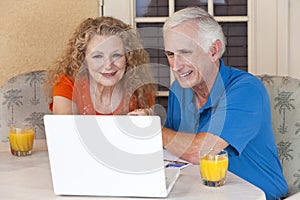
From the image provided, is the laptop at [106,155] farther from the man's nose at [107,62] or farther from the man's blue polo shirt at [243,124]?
the man's nose at [107,62]

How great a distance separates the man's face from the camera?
223 cm

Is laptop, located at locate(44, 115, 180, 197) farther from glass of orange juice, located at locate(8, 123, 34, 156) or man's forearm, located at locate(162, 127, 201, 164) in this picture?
glass of orange juice, located at locate(8, 123, 34, 156)

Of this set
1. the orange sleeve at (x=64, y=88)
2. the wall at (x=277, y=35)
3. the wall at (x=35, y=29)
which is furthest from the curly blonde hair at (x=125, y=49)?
the wall at (x=277, y=35)

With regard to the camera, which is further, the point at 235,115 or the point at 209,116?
the point at 209,116

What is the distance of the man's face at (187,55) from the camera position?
7.31 ft

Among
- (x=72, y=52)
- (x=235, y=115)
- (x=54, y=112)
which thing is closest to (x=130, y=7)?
(x=72, y=52)

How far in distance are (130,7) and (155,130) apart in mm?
1710

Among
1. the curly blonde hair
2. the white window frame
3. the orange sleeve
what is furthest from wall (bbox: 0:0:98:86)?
the orange sleeve

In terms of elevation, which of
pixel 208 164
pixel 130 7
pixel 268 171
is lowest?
pixel 268 171

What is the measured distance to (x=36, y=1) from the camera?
3.12 meters

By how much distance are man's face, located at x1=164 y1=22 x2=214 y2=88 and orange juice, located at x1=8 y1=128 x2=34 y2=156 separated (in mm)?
563

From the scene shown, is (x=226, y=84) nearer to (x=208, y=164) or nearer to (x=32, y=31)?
(x=208, y=164)

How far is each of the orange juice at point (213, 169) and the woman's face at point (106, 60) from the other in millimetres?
795

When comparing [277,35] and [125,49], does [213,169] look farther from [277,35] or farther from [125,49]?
[277,35]
